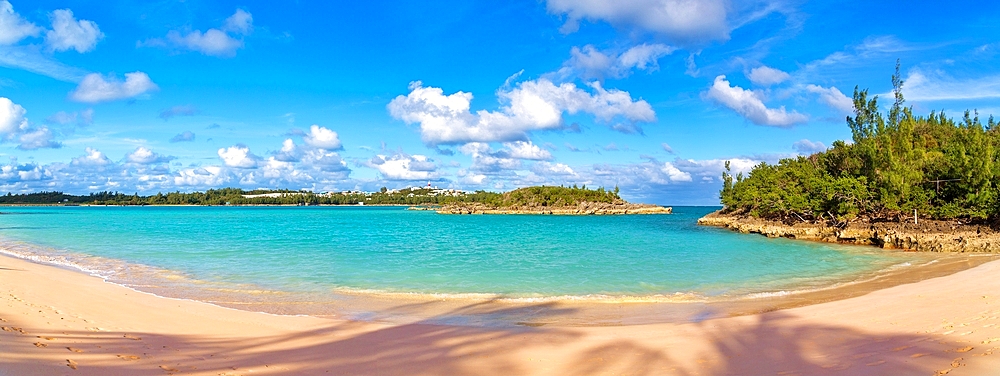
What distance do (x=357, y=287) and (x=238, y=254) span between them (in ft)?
38.0

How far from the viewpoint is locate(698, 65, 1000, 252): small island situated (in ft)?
86.0

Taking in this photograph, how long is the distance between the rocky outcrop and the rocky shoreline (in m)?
65.3

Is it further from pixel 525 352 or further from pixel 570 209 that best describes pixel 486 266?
pixel 570 209

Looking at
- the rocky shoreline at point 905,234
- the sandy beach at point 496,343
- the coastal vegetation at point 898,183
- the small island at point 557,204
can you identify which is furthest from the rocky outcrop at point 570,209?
the sandy beach at point 496,343

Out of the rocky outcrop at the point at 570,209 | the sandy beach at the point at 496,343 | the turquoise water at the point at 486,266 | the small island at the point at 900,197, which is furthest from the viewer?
the rocky outcrop at the point at 570,209

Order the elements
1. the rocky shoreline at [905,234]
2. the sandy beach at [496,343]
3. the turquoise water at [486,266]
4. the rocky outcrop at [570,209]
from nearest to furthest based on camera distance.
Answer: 1. the sandy beach at [496,343]
2. the turquoise water at [486,266]
3. the rocky shoreline at [905,234]
4. the rocky outcrop at [570,209]

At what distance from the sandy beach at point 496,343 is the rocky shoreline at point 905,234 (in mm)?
16607

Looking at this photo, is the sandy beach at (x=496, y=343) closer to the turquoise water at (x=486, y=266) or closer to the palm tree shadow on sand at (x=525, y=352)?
the palm tree shadow on sand at (x=525, y=352)

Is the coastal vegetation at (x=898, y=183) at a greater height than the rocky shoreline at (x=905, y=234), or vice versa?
the coastal vegetation at (x=898, y=183)

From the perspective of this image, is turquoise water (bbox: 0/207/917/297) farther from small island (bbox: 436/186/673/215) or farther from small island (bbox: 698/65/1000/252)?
small island (bbox: 436/186/673/215)

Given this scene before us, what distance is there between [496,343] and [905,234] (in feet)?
91.0

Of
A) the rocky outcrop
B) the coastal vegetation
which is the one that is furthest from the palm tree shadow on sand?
the rocky outcrop

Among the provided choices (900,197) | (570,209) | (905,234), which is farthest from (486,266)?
(570,209)

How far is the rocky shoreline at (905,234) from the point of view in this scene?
77.3 ft
